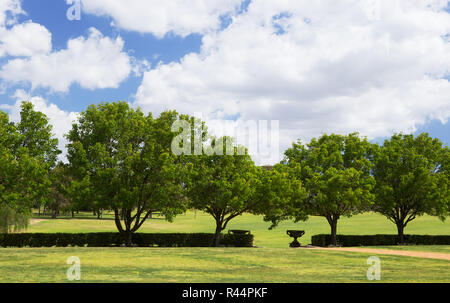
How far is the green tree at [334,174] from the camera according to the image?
35.8m

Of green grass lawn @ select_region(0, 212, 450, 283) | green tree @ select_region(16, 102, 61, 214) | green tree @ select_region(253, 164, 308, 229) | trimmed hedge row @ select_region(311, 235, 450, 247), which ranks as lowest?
trimmed hedge row @ select_region(311, 235, 450, 247)

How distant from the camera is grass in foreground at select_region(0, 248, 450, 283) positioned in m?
15.1

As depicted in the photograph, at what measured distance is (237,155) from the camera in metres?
36.0

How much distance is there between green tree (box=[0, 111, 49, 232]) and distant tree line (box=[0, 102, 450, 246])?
8 cm

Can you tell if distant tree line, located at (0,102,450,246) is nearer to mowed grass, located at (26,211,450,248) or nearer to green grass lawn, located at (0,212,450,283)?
green grass lawn, located at (0,212,450,283)

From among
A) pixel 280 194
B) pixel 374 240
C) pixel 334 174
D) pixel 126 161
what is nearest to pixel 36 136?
pixel 126 161

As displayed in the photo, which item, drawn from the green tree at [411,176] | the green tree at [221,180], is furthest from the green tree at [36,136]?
the green tree at [411,176]

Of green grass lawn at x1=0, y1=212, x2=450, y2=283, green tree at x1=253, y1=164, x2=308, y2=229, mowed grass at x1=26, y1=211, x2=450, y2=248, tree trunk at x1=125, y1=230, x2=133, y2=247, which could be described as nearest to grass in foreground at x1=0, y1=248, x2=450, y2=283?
green grass lawn at x1=0, y1=212, x2=450, y2=283

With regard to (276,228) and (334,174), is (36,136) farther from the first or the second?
(276,228)

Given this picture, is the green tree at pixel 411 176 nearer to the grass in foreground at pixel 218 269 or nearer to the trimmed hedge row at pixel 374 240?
the trimmed hedge row at pixel 374 240

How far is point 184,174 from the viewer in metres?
33.2
